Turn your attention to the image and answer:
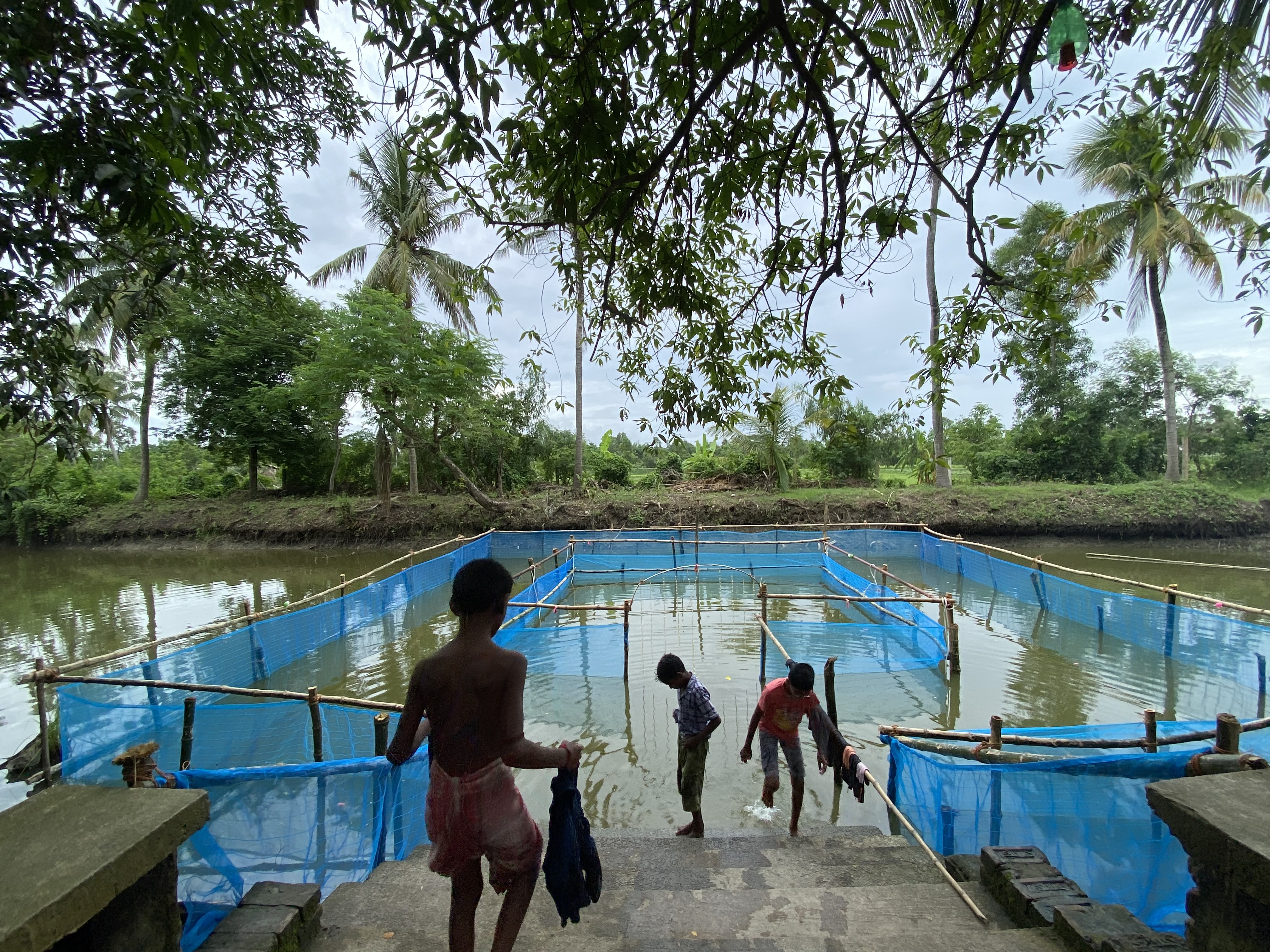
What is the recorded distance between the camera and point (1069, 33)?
2.39 m

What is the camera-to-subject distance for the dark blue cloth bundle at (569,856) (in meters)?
2.16

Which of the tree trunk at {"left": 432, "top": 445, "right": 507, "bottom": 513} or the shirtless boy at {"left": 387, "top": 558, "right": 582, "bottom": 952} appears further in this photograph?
the tree trunk at {"left": 432, "top": 445, "right": 507, "bottom": 513}

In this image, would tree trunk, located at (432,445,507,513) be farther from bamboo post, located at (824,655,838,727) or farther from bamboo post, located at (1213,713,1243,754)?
bamboo post, located at (1213,713,1243,754)

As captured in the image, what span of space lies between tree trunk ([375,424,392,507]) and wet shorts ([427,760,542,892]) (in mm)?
18224

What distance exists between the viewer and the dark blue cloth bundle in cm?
216

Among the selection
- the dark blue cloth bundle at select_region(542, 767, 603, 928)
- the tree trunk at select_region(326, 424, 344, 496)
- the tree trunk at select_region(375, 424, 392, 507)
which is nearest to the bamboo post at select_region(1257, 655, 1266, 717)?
the dark blue cloth bundle at select_region(542, 767, 603, 928)

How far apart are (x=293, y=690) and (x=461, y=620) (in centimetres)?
714

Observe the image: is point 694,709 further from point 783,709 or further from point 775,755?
point 775,755

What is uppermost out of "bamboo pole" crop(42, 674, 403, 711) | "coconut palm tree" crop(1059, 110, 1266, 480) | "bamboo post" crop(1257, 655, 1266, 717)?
"coconut palm tree" crop(1059, 110, 1266, 480)

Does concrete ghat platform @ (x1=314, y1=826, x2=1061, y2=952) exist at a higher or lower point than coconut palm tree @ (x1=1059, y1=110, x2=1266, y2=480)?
lower

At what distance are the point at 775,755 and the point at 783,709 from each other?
1.24ft

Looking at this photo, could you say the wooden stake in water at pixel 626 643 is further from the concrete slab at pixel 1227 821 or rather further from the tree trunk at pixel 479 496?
the tree trunk at pixel 479 496

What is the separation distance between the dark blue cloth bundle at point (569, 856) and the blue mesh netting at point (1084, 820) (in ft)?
6.94

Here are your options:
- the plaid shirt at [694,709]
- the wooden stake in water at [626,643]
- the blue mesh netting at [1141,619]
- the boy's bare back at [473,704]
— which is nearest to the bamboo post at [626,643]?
the wooden stake in water at [626,643]
